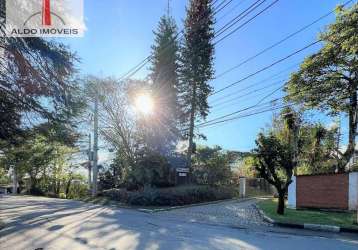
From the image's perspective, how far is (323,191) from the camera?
58.0 ft

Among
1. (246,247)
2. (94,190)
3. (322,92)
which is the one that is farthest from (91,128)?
(246,247)

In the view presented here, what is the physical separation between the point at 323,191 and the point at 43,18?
15.3 m

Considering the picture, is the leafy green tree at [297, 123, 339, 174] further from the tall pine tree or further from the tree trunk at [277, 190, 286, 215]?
the tall pine tree

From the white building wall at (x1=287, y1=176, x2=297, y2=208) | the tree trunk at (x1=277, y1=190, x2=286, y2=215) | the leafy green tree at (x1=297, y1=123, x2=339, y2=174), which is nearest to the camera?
the tree trunk at (x1=277, y1=190, x2=286, y2=215)

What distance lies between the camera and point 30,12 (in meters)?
9.27

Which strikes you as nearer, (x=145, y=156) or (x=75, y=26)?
(x=75, y=26)

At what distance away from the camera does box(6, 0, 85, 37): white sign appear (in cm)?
909

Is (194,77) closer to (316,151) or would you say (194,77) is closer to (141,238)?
(316,151)

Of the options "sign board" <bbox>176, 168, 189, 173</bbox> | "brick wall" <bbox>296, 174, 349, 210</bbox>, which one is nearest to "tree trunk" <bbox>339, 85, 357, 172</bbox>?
"brick wall" <bbox>296, 174, 349, 210</bbox>

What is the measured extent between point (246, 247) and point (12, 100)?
7.97m

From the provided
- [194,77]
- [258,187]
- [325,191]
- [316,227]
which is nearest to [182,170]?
[194,77]

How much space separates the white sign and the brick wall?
556 inches

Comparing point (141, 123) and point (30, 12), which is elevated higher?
point (30, 12)

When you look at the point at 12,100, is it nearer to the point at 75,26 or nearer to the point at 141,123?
the point at 75,26
